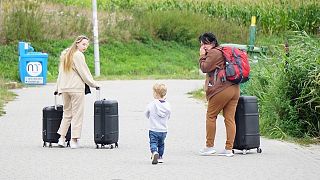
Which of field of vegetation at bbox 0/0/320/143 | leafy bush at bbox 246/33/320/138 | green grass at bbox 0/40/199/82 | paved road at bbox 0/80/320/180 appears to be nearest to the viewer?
paved road at bbox 0/80/320/180

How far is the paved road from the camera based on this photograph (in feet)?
38.2

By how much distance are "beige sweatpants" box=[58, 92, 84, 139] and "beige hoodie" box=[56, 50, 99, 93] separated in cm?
10

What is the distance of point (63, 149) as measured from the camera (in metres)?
14.2

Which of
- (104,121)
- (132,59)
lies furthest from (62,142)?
(132,59)

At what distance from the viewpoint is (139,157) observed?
13273 millimetres

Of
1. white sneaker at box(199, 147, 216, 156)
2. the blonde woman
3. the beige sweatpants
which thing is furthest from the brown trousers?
the beige sweatpants

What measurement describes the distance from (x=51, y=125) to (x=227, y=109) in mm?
2950

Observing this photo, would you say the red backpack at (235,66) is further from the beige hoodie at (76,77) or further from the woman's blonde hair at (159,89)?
the beige hoodie at (76,77)

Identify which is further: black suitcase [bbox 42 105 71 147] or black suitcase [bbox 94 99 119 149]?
black suitcase [bbox 42 105 71 147]

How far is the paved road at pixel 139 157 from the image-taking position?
458 inches

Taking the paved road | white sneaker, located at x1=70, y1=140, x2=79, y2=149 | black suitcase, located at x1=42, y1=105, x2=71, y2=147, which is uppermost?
black suitcase, located at x1=42, y1=105, x2=71, y2=147

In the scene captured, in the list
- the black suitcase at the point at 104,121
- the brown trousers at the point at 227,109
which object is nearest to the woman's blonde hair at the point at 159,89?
the brown trousers at the point at 227,109

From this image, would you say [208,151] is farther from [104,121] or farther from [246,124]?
[104,121]

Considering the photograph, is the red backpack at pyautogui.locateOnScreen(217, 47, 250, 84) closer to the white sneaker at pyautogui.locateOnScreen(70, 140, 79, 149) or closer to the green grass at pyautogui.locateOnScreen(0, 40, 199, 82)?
the white sneaker at pyautogui.locateOnScreen(70, 140, 79, 149)
